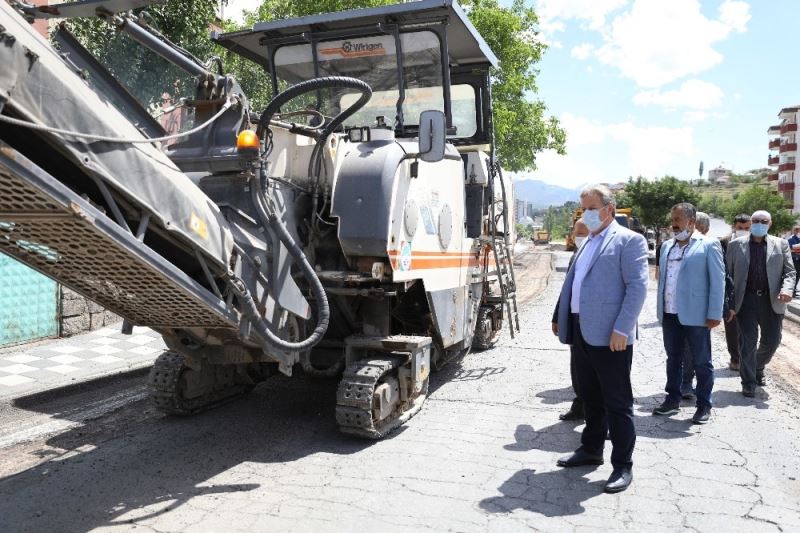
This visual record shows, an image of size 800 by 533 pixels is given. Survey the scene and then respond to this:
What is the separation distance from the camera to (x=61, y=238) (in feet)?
11.1

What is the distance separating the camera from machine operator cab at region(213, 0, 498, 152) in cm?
612

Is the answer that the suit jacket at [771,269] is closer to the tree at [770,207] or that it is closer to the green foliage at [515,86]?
the green foliage at [515,86]

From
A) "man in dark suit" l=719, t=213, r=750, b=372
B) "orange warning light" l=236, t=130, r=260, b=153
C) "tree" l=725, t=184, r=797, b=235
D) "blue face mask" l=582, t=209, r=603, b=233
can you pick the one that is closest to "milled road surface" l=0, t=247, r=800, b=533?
"man in dark suit" l=719, t=213, r=750, b=372

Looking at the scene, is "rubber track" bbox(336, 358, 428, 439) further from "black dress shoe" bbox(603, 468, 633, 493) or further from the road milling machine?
"black dress shoe" bbox(603, 468, 633, 493)

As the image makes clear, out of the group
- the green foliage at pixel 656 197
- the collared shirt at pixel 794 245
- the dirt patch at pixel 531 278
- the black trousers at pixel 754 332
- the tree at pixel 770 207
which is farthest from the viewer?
the tree at pixel 770 207

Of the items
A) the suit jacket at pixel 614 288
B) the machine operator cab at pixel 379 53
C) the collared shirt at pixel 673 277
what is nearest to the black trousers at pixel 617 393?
the suit jacket at pixel 614 288

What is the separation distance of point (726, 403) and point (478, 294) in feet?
9.11

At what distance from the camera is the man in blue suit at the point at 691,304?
5699 mm

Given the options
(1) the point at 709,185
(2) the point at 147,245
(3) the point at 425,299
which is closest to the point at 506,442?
(3) the point at 425,299

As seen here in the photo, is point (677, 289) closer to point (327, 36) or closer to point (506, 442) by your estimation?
point (506, 442)

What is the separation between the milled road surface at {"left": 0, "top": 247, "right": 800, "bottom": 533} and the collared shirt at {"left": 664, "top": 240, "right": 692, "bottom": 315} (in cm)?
95

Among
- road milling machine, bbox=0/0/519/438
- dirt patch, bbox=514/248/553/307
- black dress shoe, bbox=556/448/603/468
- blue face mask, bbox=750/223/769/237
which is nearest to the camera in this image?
road milling machine, bbox=0/0/519/438

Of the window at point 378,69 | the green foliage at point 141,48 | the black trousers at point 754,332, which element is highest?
the green foliage at point 141,48

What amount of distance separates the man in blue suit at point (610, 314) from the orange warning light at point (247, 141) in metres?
2.20
